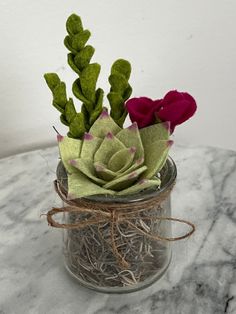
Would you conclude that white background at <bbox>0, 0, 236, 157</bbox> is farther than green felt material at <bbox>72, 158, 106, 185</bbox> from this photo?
Yes

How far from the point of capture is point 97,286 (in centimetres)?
55

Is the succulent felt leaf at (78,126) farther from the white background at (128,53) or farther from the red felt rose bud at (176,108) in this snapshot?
the white background at (128,53)

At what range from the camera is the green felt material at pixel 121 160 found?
19.1 inches

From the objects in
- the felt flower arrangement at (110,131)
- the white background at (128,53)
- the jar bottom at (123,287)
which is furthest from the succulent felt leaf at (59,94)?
the white background at (128,53)

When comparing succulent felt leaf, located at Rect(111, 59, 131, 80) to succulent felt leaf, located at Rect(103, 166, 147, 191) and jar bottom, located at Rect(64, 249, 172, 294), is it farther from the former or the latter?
jar bottom, located at Rect(64, 249, 172, 294)

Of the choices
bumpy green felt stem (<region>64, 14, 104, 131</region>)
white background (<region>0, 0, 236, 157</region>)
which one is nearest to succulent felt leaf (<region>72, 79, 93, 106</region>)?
bumpy green felt stem (<region>64, 14, 104, 131</region>)

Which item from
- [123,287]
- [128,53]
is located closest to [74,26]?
[123,287]

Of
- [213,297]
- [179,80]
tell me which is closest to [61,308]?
[213,297]

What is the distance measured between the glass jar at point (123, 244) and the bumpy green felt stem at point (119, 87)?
0.24ft

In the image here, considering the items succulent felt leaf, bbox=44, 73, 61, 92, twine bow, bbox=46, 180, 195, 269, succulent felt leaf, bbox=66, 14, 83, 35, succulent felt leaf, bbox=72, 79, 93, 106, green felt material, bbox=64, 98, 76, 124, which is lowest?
twine bow, bbox=46, 180, 195, 269

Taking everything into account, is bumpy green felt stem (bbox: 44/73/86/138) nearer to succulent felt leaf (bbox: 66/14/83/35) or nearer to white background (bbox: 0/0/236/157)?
succulent felt leaf (bbox: 66/14/83/35)

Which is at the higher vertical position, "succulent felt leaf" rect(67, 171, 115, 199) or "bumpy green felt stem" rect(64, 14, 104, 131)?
"bumpy green felt stem" rect(64, 14, 104, 131)

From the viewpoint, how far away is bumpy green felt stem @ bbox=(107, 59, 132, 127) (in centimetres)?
51

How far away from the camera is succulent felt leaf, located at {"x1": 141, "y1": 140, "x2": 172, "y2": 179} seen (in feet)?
1.60
